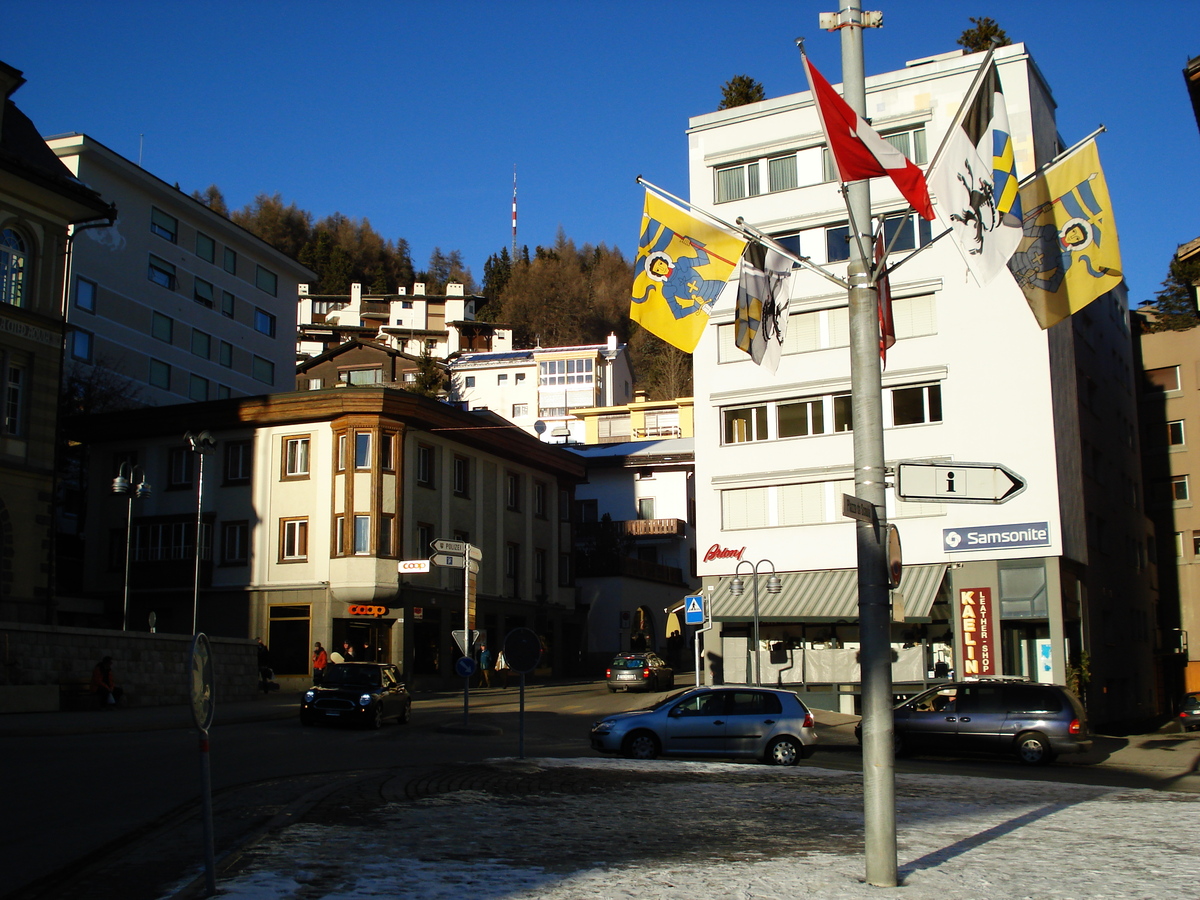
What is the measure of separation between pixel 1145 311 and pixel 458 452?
40.1 m

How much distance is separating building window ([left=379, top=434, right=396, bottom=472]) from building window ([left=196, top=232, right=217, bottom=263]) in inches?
977

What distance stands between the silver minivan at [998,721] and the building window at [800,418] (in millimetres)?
16927

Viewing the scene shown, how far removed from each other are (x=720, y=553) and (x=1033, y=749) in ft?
60.9

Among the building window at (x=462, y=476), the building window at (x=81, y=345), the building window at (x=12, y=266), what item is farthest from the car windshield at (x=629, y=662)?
the building window at (x=81, y=345)

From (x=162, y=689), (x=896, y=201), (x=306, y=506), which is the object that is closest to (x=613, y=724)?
(x=162, y=689)

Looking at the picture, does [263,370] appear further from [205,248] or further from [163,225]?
[163,225]

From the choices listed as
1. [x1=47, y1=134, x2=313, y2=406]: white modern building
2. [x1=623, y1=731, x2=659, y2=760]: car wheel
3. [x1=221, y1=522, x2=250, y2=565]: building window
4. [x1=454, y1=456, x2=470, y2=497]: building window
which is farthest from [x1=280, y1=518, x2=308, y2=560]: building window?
[x1=623, y1=731, x2=659, y2=760]: car wheel

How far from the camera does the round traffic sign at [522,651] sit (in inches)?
743

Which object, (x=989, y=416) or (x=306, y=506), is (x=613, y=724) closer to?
(x=989, y=416)

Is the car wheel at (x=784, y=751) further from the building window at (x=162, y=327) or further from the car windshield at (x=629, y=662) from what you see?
the building window at (x=162, y=327)

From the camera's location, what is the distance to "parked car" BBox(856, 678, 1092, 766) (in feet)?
73.2

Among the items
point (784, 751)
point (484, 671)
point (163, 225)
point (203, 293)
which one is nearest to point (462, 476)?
point (484, 671)

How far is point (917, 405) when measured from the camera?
125 feet

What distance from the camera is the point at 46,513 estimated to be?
116 feet
